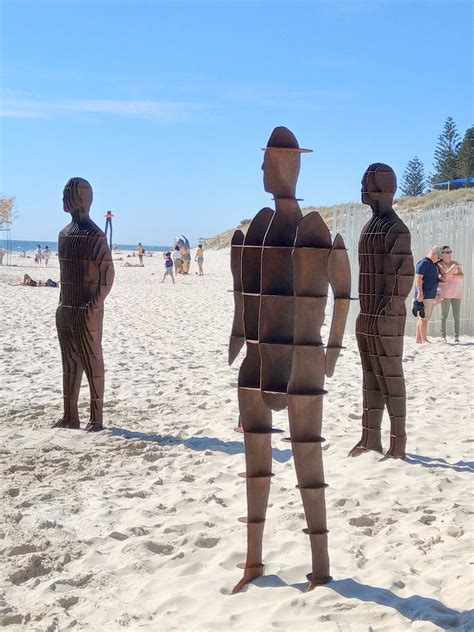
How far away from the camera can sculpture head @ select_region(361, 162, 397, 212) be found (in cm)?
641

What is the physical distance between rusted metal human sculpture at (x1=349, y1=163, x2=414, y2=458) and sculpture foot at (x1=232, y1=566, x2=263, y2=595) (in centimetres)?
253

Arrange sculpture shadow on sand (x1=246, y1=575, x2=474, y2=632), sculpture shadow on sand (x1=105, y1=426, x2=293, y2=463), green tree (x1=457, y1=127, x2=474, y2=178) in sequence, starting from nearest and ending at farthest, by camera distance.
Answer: sculpture shadow on sand (x1=246, y1=575, x2=474, y2=632) < sculpture shadow on sand (x1=105, y1=426, x2=293, y2=463) < green tree (x1=457, y1=127, x2=474, y2=178)

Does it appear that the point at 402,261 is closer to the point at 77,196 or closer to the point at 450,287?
the point at 77,196

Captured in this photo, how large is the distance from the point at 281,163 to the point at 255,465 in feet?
5.35

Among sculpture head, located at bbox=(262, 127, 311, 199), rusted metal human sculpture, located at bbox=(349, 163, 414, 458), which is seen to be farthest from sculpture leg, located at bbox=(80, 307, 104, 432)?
sculpture head, located at bbox=(262, 127, 311, 199)

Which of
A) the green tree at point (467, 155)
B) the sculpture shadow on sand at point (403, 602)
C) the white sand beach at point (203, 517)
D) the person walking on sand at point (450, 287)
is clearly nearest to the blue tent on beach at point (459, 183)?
the green tree at point (467, 155)

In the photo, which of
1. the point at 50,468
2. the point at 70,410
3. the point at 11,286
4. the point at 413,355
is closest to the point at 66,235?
the point at 70,410

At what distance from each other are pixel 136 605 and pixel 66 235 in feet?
13.4

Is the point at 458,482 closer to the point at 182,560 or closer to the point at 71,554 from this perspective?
the point at 182,560

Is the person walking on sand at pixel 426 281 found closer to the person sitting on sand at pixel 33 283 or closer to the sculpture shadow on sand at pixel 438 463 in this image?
the sculpture shadow on sand at pixel 438 463

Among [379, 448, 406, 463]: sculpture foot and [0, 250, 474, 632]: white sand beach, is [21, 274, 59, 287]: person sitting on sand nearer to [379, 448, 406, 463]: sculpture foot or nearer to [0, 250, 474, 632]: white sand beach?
[0, 250, 474, 632]: white sand beach

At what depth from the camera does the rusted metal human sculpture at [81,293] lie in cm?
708

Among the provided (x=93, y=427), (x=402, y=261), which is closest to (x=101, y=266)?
(x=93, y=427)

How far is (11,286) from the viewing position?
25.5 meters
